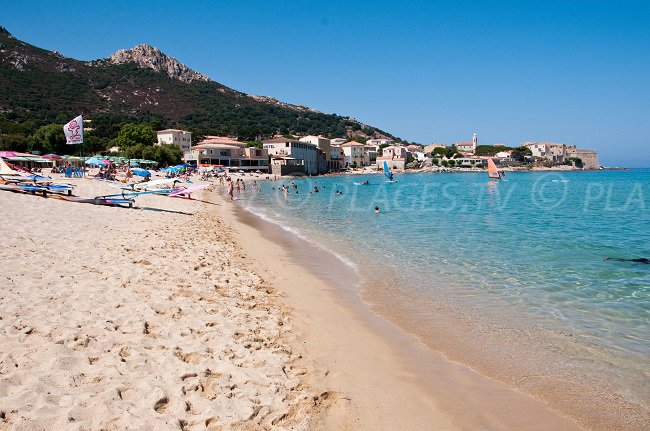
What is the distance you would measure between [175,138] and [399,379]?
312ft

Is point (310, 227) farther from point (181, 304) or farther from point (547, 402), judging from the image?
point (547, 402)

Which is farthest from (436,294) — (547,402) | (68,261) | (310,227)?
(310,227)

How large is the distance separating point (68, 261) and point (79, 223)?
16.7 ft

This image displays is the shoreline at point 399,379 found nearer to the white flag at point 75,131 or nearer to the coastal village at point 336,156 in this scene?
the white flag at point 75,131

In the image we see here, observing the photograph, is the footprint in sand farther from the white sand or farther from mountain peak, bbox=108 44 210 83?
mountain peak, bbox=108 44 210 83

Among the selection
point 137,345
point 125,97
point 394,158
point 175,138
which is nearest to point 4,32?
point 125,97

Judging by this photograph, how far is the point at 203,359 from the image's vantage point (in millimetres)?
4777

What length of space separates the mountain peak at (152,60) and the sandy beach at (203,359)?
178194 millimetres

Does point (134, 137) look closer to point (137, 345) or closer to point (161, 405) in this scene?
point (137, 345)

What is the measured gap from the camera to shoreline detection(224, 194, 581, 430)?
14.1 ft

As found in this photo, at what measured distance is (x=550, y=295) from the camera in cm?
904

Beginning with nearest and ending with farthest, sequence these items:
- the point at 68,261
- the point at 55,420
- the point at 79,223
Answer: the point at 55,420 → the point at 68,261 → the point at 79,223

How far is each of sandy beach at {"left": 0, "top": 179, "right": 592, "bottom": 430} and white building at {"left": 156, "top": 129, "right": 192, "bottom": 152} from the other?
289ft

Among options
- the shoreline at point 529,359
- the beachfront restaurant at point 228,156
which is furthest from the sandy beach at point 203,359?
the beachfront restaurant at point 228,156
